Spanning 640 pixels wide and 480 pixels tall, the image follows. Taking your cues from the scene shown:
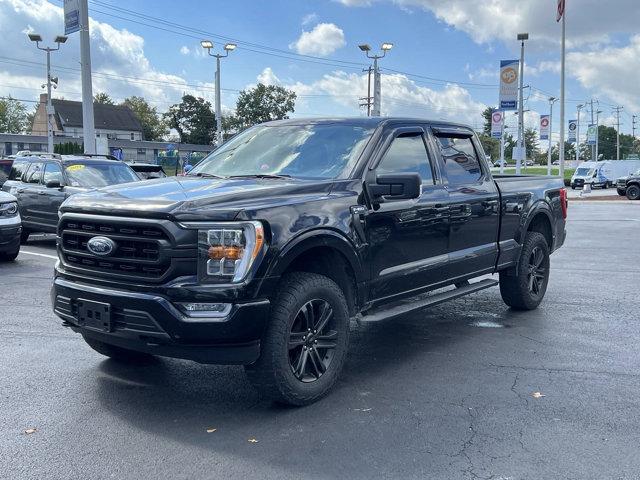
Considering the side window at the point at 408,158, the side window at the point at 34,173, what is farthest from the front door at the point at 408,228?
the side window at the point at 34,173

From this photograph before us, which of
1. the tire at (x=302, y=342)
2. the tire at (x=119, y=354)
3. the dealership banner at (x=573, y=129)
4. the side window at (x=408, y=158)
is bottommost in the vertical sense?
the tire at (x=119, y=354)

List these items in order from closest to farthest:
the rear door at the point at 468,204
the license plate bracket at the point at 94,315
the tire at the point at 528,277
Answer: the license plate bracket at the point at 94,315, the rear door at the point at 468,204, the tire at the point at 528,277

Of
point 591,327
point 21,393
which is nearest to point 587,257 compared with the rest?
point 591,327

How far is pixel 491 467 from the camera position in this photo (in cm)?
357

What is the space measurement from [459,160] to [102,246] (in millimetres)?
3619

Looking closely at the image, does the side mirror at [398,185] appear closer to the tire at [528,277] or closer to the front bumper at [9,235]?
the tire at [528,277]

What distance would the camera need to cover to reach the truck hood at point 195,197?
4.02 metres

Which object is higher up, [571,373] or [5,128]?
[5,128]

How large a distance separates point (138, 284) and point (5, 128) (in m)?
119

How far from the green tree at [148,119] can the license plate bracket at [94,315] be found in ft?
368

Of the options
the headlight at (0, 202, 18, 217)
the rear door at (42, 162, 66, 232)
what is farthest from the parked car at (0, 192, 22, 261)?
the rear door at (42, 162, 66, 232)

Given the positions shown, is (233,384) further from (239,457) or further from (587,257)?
(587,257)

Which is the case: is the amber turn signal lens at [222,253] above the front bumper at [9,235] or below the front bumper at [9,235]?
above

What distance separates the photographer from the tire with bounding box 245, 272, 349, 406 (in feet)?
13.6
